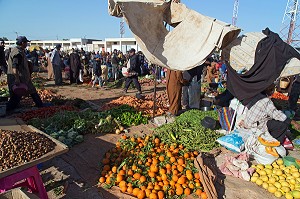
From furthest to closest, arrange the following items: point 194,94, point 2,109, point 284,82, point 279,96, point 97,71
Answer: point 97,71 < point 279,96 < point 284,82 < point 194,94 < point 2,109

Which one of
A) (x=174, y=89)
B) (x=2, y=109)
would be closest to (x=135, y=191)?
(x=174, y=89)

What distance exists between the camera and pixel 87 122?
15.4 ft

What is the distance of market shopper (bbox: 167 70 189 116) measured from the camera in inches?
230

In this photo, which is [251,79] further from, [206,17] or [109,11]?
[109,11]

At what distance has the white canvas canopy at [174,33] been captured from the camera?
9.59 feet

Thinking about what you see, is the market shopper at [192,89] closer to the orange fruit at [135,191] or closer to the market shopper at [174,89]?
the market shopper at [174,89]

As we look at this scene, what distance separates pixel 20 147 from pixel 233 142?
3.49 m

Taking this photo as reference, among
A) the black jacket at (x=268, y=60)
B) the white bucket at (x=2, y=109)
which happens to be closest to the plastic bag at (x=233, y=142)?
the black jacket at (x=268, y=60)

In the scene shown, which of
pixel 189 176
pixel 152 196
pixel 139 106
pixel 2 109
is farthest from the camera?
pixel 139 106

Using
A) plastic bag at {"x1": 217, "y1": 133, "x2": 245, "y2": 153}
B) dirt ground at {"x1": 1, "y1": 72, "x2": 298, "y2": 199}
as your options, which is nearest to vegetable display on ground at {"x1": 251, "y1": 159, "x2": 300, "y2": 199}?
dirt ground at {"x1": 1, "y1": 72, "x2": 298, "y2": 199}

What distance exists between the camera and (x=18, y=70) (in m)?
5.60

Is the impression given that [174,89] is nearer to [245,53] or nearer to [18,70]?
[245,53]

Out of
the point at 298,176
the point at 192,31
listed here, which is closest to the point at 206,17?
the point at 192,31

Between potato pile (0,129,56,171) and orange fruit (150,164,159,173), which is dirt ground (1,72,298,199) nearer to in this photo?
orange fruit (150,164,159,173)
